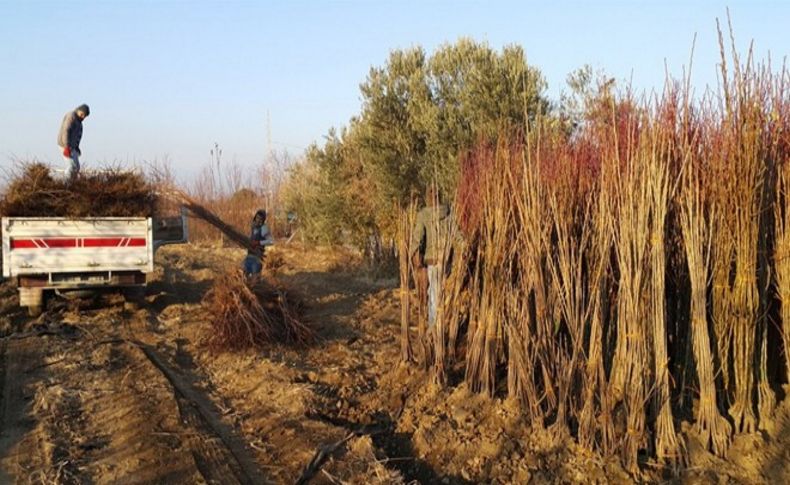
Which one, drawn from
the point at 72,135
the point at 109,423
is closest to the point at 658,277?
the point at 109,423

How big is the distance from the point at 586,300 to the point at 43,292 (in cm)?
781

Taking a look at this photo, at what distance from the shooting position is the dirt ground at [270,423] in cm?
420

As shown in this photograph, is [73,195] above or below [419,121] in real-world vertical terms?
below

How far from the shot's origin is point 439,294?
5.50 metres

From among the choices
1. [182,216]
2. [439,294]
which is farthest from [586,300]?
[182,216]

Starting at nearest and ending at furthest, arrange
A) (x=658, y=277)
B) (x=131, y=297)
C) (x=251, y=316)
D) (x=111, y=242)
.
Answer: (x=658, y=277) < (x=251, y=316) < (x=111, y=242) < (x=131, y=297)

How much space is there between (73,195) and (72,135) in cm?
178

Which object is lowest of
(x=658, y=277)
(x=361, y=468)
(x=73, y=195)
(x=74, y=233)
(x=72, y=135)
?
(x=361, y=468)

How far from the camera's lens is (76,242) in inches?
362

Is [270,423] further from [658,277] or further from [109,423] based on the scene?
[658,277]

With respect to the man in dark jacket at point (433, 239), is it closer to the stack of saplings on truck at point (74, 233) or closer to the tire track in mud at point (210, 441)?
the tire track in mud at point (210, 441)

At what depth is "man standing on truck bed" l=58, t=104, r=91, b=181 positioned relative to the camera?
34.3 ft

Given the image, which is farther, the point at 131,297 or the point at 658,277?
the point at 131,297

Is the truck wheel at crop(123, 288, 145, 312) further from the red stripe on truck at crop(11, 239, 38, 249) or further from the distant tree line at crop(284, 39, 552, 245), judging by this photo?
the distant tree line at crop(284, 39, 552, 245)
